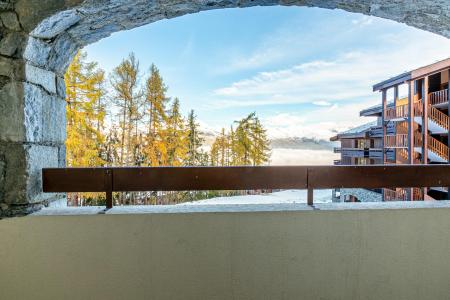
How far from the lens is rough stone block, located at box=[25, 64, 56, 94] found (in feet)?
4.32

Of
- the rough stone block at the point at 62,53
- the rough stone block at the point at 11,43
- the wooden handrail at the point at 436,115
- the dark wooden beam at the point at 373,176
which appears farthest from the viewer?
the wooden handrail at the point at 436,115

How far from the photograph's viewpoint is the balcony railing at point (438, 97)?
24.6ft

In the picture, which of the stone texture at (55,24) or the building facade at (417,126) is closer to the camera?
the stone texture at (55,24)

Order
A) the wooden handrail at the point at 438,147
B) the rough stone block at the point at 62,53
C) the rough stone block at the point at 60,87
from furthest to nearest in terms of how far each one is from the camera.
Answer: the wooden handrail at the point at 438,147 → the rough stone block at the point at 60,87 → the rough stone block at the point at 62,53

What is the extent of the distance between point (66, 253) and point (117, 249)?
0.27 metres

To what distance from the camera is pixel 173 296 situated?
1290 mm

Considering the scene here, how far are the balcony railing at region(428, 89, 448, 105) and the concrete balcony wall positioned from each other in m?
8.85

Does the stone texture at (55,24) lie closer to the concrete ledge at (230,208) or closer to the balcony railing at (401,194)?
the concrete ledge at (230,208)

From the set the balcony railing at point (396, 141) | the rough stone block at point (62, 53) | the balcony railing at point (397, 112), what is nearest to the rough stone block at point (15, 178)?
the rough stone block at point (62, 53)

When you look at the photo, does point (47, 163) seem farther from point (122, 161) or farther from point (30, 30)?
point (122, 161)

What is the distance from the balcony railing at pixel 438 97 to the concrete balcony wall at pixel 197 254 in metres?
8.85

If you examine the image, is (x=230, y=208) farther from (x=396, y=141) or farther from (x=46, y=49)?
(x=396, y=141)

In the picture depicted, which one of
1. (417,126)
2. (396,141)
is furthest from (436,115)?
(396,141)

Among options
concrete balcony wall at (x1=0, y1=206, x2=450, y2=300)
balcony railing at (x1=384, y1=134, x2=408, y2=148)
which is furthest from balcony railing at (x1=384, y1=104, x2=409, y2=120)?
concrete balcony wall at (x1=0, y1=206, x2=450, y2=300)
